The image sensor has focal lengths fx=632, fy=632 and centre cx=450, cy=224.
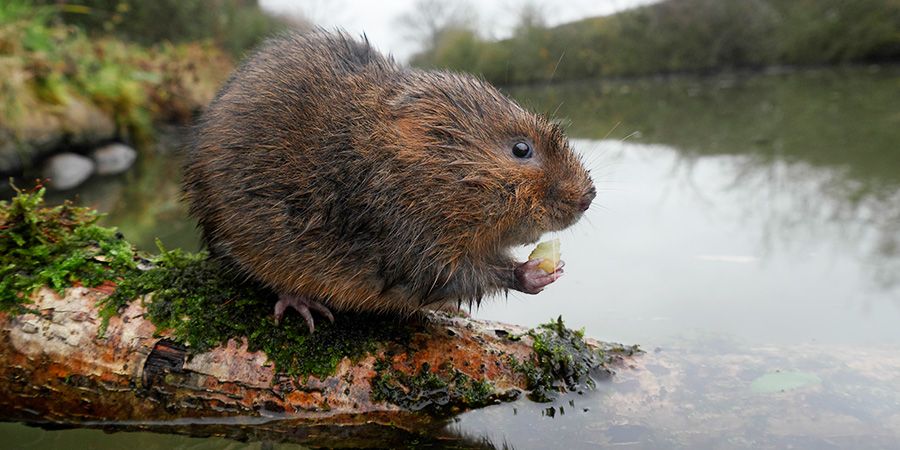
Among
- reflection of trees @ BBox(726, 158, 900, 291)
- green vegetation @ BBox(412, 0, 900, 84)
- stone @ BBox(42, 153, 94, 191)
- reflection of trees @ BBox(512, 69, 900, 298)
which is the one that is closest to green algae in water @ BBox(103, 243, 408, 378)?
reflection of trees @ BBox(512, 69, 900, 298)

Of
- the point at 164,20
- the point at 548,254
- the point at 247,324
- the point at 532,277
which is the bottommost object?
the point at 247,324

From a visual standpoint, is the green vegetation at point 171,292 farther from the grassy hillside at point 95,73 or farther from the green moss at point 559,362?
the grassy hillside at point 95,73

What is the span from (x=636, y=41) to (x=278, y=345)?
33.6 m

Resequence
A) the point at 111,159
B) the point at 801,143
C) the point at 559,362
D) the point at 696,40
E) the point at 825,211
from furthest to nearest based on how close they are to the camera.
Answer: the point at 696,40 < the point at 111,159 < the point at 801,143 < the point at 825,211 < the point at 559,362

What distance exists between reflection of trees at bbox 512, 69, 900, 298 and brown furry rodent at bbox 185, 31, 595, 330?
85 cm

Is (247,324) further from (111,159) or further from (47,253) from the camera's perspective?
(111,159)

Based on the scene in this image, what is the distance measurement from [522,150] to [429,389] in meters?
1.34

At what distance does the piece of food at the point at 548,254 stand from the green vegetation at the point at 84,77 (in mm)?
9804

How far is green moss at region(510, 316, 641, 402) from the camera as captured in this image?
3.44 metres

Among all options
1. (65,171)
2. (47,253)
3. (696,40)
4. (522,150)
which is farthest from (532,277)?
(696,40)

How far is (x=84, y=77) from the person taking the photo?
13602mm

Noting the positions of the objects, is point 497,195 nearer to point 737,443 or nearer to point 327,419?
point 327,419

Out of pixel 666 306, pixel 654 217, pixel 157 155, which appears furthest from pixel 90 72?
pixel 666 306

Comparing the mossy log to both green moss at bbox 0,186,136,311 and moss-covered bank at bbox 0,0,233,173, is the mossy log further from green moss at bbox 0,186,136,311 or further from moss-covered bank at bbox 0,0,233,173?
moss-covered bank at bbox 0,0,233,173
